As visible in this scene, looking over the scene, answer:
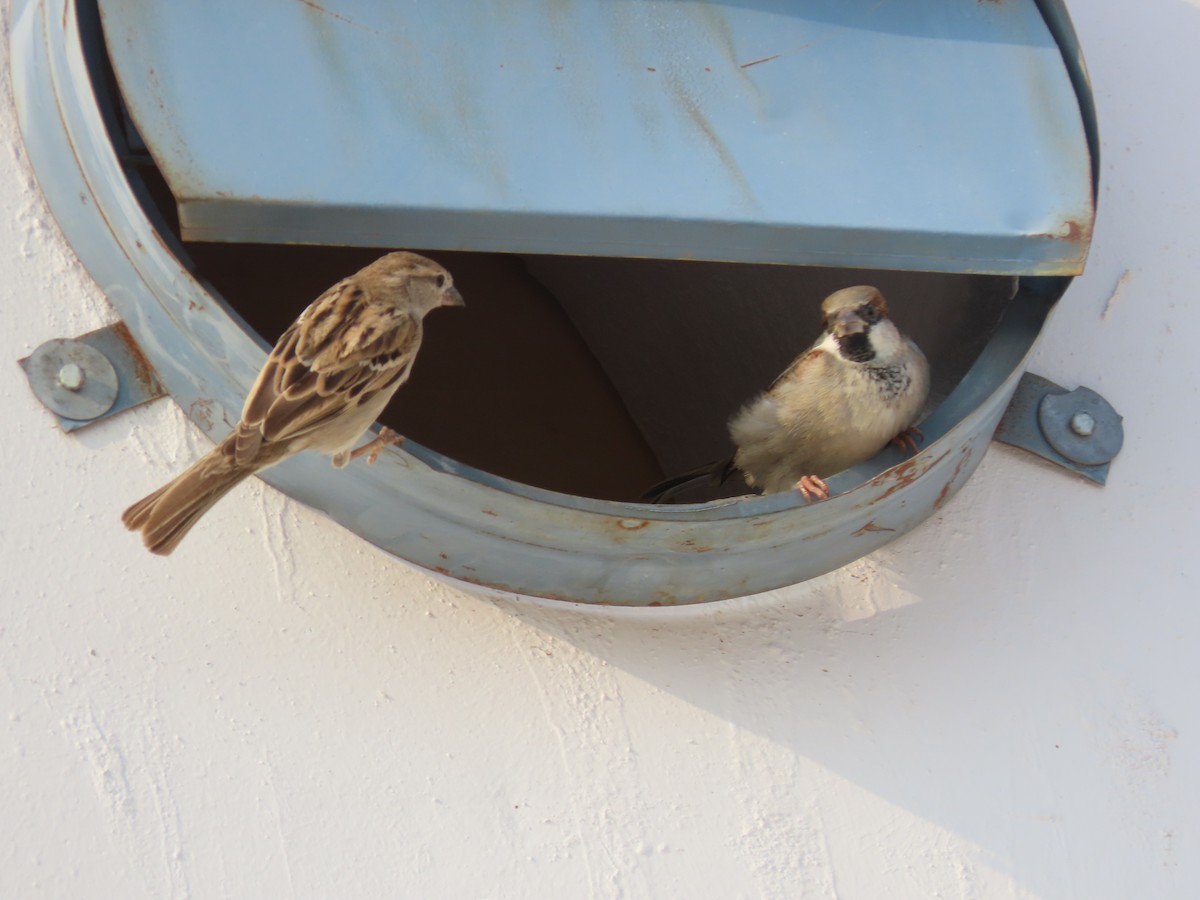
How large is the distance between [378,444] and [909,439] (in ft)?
3.37

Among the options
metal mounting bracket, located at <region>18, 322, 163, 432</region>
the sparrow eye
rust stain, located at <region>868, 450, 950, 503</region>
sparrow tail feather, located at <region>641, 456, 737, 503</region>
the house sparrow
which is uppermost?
metal mounting bracket, located at <region>18, 322, 163, 432</region>

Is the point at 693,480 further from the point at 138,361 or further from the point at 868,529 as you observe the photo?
the point at 138,361

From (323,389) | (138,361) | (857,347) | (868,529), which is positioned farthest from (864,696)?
(138,361)

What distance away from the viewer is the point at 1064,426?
8.63 ft

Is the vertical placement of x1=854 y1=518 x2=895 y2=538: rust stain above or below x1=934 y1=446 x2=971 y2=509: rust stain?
above

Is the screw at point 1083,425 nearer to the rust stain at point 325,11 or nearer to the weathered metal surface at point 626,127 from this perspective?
the weathered metal surface at point 626,127

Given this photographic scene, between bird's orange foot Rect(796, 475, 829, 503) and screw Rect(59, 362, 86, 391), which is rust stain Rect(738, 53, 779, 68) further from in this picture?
screw Rect(59, 362, 86, 391)

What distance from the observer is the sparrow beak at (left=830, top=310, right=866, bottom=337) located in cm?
279

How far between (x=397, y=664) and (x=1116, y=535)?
1.27 metres

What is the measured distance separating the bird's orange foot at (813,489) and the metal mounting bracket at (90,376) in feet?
3.41

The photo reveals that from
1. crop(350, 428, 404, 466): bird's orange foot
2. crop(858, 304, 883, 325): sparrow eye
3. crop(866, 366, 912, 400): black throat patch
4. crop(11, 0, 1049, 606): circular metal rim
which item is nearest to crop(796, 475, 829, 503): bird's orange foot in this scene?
crop(11, 0, 1049, 606): circular metal rim

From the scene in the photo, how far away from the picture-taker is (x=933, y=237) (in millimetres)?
2217

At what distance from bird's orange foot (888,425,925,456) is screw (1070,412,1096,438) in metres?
0.28

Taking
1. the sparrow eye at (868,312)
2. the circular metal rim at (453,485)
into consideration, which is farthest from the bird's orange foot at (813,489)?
the sparrow eye at (868,312)
